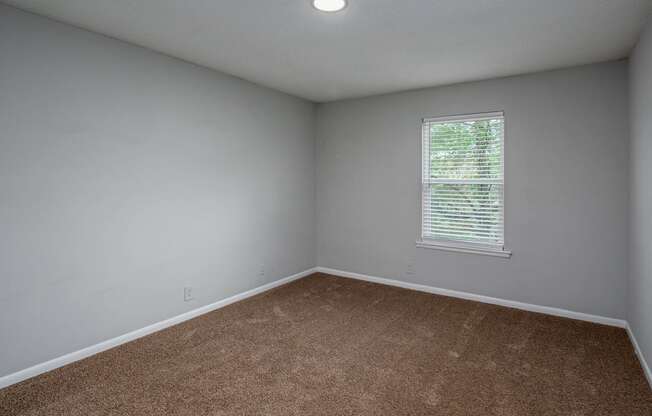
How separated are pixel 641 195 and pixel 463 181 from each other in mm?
1613

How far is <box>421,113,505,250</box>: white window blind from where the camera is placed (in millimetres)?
3902

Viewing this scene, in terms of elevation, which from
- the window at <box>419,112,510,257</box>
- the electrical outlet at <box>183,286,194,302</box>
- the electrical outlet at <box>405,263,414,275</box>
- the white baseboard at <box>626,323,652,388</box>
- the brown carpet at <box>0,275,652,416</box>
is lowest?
the brown carpet at <box>0,275,652,416</box>

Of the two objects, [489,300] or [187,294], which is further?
[489,300]

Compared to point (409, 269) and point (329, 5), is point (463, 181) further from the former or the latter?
point (329, 5)

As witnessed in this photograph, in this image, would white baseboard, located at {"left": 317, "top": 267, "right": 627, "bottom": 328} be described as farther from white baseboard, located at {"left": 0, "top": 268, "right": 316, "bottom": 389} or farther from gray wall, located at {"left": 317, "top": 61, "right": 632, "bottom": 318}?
white baseboard, located at {"left": 0, "top": 268, "right": 316, "bottom": 389}

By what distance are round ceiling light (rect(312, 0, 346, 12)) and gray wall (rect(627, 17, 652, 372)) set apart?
2087 mm

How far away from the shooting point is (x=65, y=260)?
262 centimetres

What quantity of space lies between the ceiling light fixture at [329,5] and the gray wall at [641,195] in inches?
82.1

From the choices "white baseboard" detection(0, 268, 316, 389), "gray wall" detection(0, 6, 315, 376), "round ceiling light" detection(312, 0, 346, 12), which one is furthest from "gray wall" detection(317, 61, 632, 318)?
"round ceiling light" detection(312, 0, 346, 12)

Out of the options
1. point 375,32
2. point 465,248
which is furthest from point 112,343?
point 465,248

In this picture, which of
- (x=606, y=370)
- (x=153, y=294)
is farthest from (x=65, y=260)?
(x=606, y=370)

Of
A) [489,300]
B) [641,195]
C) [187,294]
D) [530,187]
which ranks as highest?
[530,187]

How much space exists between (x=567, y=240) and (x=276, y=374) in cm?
302

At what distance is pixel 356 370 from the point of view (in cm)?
256
